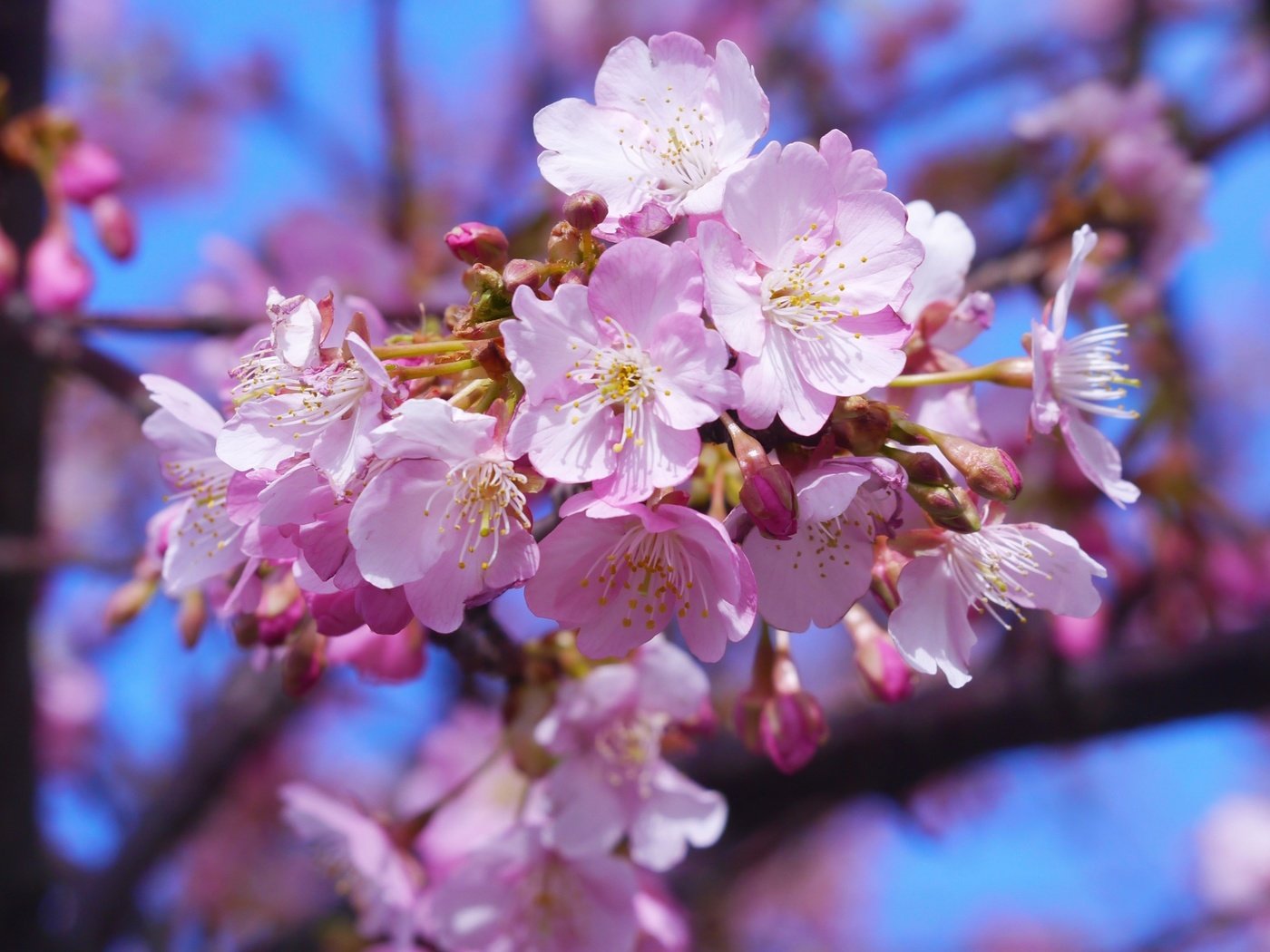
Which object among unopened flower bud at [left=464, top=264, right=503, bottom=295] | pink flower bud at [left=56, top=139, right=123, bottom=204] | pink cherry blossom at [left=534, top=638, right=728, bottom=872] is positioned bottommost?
pink cherry blossom at [left=534, top=638, right=728, bottom=872]

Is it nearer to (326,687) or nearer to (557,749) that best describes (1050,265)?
Answer: (557,749)

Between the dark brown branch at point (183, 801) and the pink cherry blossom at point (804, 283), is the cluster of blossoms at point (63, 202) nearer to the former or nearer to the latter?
the dark brown branch at point (183, 801)

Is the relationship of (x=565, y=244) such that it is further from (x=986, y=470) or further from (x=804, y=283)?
(x=986, y=470)

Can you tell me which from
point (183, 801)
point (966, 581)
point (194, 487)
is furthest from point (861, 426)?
point (183, 801)

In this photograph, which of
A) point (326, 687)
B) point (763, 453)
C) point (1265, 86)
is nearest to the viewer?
point (763, 453)

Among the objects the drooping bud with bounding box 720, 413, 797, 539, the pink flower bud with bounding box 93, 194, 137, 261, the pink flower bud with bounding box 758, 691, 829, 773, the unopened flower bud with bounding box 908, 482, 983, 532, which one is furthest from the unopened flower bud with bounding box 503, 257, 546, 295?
the pink flower bud with bounding box 93, 194, 137, 261

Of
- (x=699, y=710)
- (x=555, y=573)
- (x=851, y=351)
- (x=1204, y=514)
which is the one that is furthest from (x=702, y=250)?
(x=1204, y=514)

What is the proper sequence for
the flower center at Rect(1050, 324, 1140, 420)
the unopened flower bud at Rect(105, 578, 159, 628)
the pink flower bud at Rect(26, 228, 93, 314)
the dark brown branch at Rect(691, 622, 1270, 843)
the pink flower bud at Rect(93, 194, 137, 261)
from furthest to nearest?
the dark brown branch at Rect(691, 622, 1270, 843), the pink flower bud at Rect(93, 194, 137, 261), the pink flower bud at Rect(26, 228, 93, 314), the unopened flower bud at Rect(105, 578, 159, 628), the flower center at Rect(1050, 324, 1140, 420)

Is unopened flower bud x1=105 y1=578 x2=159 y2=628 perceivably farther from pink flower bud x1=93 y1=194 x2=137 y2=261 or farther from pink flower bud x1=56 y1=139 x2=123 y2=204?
pink flower bud x1=56 y1=139 x2=123 y2=204
